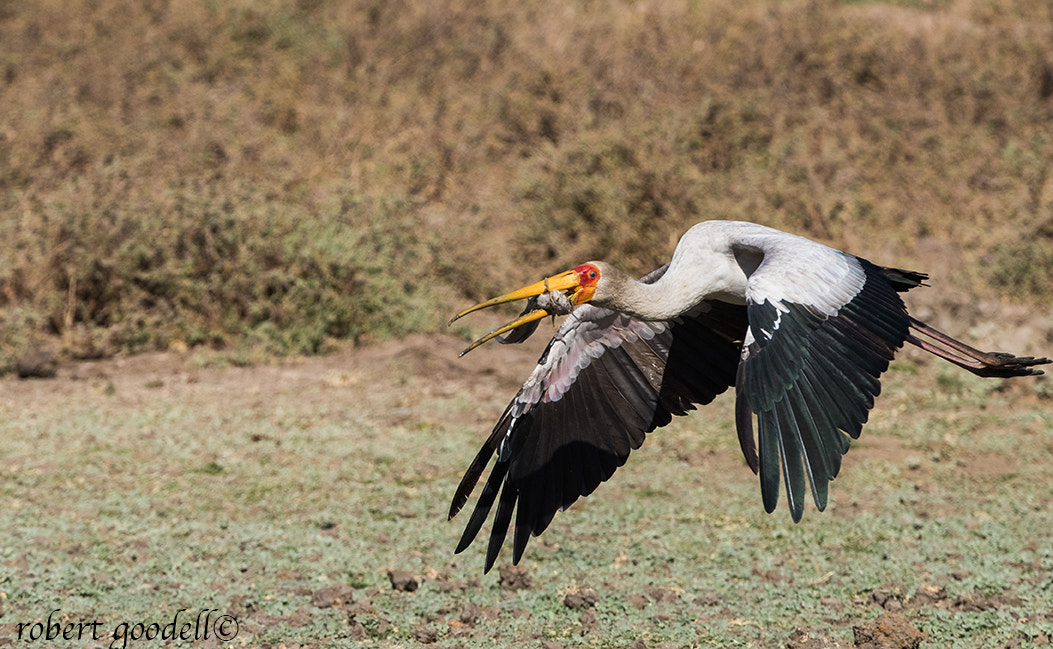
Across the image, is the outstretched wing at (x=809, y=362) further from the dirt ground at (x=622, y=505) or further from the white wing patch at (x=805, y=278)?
the dirt ground at (x=622, y=505)

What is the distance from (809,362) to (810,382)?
0.08 meters

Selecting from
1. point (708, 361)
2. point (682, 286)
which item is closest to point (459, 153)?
point (708, 361)

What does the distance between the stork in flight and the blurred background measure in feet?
13.3

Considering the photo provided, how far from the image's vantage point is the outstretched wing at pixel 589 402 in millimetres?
4090

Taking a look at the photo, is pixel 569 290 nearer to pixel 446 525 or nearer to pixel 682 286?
pixel 682 286

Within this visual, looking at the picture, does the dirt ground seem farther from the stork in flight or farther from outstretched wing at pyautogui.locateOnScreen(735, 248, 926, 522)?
outstretched wing at pyautogui.locateOnScreen(735, 248, 926, 522)

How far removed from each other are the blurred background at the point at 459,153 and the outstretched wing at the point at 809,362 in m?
4.73

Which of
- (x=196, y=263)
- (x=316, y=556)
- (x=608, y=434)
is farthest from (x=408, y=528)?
(x=196, y=263)

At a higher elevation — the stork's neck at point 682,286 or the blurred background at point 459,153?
the stork's neck at point 682,286

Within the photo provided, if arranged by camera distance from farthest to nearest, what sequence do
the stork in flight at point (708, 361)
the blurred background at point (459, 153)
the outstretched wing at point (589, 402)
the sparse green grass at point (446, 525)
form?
the blurred background at point (459, 153)
the sparse green grass at point (446, 525)
the outstretched wing at point (589, 402)
the stork in flight at point (708, 361)

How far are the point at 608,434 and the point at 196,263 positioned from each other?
484 cm

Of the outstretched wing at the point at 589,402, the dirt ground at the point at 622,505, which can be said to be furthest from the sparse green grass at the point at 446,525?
the outstretched wing at the point at 589,402

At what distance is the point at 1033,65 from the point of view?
12.8m

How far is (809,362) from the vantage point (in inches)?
128
